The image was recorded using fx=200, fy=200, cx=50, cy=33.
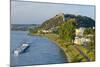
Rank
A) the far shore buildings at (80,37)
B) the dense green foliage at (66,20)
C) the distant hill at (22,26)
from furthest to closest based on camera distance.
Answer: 1. the far shore buildings at (80,37)
2. the dense green foliage at (66,20)
3. the distant hill at (22,26)

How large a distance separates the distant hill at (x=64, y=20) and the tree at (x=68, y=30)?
0.17 feet

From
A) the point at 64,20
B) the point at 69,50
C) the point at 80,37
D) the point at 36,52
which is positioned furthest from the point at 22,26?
the point at 80,37

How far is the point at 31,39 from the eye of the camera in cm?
239

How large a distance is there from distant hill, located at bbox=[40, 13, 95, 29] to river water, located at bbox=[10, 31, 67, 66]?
176mm

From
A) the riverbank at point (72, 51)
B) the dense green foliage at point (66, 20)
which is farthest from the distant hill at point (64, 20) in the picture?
the riverbank at point (72, 51)

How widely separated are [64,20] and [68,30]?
14 cm

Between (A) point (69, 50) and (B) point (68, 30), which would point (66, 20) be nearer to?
(B) point (68, 30)

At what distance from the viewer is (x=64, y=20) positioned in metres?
2.54

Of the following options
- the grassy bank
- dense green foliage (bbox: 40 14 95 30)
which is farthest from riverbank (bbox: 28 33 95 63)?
dense green foliage (bbox: 40 14 95 30)

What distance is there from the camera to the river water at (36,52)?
2.30 meters

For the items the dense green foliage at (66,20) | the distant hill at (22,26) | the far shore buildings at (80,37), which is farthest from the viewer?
the far shore buildings at (80,37)

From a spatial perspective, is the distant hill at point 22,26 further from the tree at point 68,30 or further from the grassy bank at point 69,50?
the tree at point 68,30
